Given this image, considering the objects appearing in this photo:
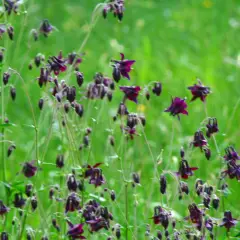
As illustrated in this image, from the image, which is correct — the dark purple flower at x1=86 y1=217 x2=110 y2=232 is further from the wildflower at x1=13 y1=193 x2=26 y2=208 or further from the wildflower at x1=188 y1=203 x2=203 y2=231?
the wildflower at x1=13 y1=193 x2=26 y2=208

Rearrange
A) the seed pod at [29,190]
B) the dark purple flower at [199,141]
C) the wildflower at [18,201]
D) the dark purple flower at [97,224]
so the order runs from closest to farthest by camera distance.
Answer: the dark purple flower at [97,224], the dark purple flower at [199,141], the seed pod at [29,190], the wildflower at [18,201]

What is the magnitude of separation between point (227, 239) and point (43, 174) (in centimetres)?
169

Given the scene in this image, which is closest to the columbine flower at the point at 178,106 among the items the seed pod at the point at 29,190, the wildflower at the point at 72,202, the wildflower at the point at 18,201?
the wildflower at the point at 72,202

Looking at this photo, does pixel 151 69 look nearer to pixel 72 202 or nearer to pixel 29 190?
pixel 29 190

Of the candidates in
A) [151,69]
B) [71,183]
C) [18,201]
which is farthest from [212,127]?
[151,69]

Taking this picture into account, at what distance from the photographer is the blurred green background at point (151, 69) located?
4222 mm

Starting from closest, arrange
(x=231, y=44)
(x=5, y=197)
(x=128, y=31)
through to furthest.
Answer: (x=5, y=197) < (x=231, y=44) < (x=128, y=31)

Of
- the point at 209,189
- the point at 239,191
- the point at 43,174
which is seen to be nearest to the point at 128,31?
the point at 43,174

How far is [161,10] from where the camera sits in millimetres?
7188

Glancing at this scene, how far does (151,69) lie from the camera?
18.6 ft

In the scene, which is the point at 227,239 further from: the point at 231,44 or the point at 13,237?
the point at 231,44

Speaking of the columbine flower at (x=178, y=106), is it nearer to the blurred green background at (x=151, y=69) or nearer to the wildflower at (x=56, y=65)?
the wildflower at (x=56, y=65)

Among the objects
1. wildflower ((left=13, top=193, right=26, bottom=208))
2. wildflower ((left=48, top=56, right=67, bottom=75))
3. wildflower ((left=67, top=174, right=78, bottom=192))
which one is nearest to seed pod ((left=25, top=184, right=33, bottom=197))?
wildflower ((left=13, top=193, right=26, bottom=208))

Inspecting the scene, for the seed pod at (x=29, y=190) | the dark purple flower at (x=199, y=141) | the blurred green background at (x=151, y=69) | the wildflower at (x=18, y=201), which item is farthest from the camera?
the blurred green background at (x=151, y=69)
